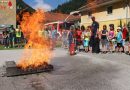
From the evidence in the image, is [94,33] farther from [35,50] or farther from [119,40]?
[35,50]

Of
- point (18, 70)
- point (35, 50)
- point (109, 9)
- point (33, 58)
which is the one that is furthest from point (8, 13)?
point (18, 70)

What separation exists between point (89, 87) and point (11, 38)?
55.7 feet

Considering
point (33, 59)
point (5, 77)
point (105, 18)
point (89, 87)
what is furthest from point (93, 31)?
point (105, 18)

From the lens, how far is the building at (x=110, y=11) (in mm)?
36175

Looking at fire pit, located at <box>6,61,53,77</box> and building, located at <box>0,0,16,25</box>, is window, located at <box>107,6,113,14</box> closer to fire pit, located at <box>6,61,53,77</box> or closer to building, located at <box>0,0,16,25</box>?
building, located at <box>0,0,16,25</box>

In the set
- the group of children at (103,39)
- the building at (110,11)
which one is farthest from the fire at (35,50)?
the building at (110,11)

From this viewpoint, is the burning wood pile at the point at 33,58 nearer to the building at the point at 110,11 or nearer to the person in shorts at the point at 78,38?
the person in shorts at the point at 78,38

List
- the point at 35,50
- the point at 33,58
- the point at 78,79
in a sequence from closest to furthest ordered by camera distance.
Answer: the point at 78,79 < the point at 33,58 < the point at 35,50

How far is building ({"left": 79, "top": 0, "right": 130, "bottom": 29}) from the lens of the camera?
119 feet

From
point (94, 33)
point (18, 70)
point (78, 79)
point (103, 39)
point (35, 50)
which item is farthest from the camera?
point (103, 39)

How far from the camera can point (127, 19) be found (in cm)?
3566

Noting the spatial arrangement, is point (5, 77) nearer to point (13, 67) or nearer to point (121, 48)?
point (13, 67)

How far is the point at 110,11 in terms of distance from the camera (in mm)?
40094

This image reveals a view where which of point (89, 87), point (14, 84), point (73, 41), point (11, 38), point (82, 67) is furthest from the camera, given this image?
point (11, 38)
